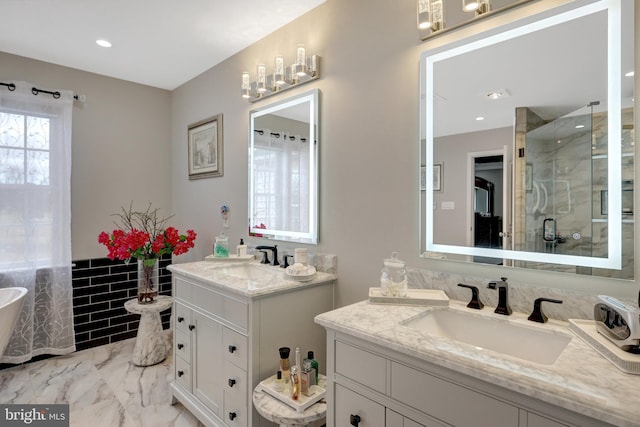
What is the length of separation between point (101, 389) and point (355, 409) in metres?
2.20

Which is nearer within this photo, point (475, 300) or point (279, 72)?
point (475, 300)

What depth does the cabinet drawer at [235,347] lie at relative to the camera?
5.34ft

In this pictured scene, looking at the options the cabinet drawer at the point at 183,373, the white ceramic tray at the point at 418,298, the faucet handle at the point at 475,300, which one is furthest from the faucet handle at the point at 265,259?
the faucet handle at the point at 475,300

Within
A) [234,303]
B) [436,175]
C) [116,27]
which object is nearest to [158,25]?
[116,27]

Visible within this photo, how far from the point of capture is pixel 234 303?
168 centimetres

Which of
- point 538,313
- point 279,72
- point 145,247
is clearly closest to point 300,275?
point 538,313

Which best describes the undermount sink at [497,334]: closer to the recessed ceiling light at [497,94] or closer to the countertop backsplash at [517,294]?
the countertop backsplash at [517,294]

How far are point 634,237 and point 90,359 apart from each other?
371 centimetres

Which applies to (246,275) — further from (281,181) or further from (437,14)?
(437,14)

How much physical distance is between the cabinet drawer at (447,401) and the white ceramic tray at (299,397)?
0.56 meters

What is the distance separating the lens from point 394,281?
1434mm

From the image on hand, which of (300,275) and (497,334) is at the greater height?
(300,275)

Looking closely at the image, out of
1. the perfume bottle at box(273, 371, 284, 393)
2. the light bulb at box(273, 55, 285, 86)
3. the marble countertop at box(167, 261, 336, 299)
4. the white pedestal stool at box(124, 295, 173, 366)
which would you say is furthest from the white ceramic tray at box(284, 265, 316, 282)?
the white pedestal stool at box(124, 295, 173, 366)

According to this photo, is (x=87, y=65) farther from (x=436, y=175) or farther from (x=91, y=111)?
(x=436, y=175)
